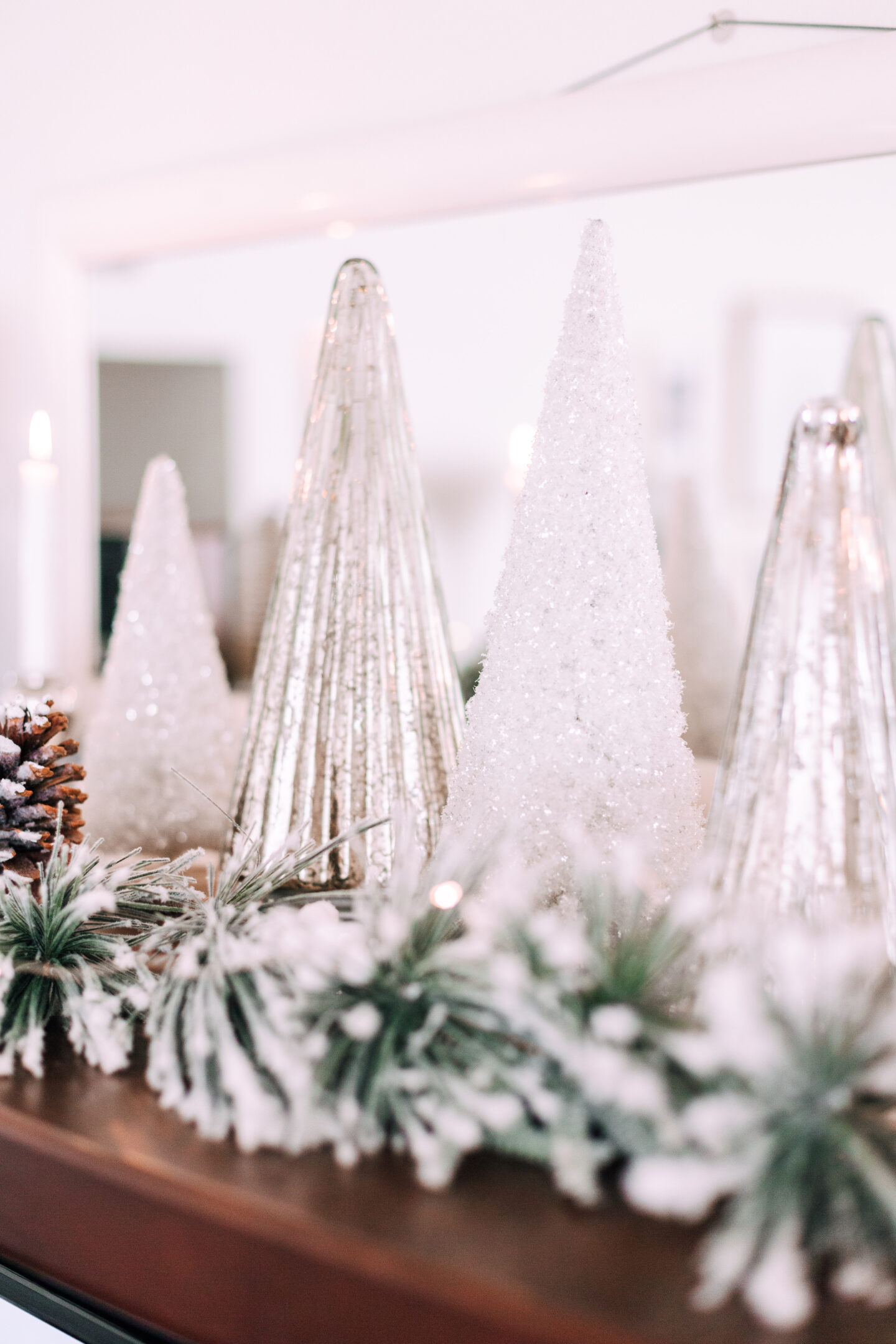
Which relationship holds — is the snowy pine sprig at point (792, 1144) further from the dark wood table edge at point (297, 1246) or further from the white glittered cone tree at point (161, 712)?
the white glittered cone tree at point (161, 712)

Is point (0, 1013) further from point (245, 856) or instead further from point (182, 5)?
point (182, 5)

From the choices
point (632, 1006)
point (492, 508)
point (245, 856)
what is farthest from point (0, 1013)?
point (492, 508)

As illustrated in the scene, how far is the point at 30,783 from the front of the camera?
405mm

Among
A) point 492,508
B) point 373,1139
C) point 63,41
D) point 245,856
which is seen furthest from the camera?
point 63,41

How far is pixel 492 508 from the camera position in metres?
0.49

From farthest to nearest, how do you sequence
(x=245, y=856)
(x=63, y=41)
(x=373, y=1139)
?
(x=63, y=41), (x=245, y=856), (x=373, y=1139)

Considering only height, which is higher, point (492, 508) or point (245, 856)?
point (492, 508)

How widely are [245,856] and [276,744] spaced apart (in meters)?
0.06

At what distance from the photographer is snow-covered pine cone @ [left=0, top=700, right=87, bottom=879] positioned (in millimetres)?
393

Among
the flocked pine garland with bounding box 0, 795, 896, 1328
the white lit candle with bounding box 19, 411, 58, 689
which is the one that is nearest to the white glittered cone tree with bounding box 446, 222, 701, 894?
the flocked pine garland with bounding box 0, 795, 896, 1328

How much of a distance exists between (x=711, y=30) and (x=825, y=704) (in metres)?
0.34

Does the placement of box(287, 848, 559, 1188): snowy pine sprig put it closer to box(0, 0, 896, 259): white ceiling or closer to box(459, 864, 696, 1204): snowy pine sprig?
box(459, 864, 696, 1204): snowy pine sprig

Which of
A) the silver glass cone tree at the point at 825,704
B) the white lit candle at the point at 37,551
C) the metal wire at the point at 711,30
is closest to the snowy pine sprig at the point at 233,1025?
the silver glass cone tree at the point at 825,704

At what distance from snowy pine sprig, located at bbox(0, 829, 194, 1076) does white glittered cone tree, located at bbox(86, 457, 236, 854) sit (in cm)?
12
